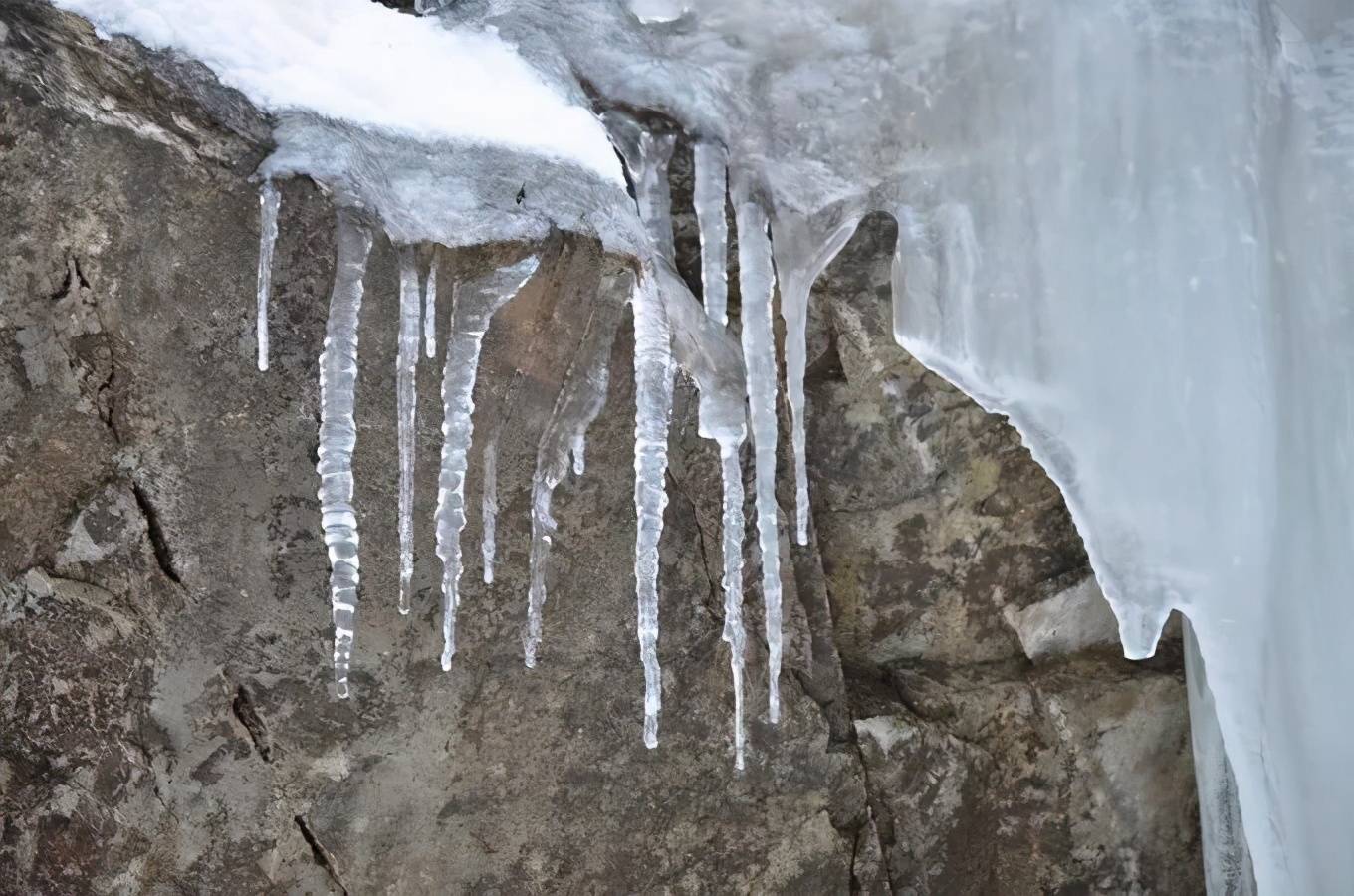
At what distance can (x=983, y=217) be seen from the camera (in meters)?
1.72

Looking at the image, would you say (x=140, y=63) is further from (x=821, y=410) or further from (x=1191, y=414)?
(x=1191, y=414)

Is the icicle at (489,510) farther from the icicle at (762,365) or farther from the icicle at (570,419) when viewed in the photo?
the icicle at (762,365)

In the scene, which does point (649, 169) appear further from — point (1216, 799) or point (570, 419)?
point (1216, 799)

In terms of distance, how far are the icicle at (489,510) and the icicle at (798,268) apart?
1.59 feet

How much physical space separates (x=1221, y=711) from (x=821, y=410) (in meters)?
0.81

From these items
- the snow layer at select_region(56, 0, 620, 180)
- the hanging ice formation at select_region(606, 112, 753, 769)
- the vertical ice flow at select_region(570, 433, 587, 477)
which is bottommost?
the vertical ice flow at select_region(570, 433, 587, 477)

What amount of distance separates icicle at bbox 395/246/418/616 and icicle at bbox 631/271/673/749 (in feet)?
1.10

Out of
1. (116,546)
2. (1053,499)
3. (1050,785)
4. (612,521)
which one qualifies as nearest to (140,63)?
(116,546)

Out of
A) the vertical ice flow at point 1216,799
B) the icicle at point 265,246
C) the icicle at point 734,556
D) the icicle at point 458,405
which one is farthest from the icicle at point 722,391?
the vertical ice flow at point 1216,799

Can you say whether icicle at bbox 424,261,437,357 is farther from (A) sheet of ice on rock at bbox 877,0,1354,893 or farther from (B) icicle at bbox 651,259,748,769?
(A) sheet of ice on rock at bbox 877,0,1354,893

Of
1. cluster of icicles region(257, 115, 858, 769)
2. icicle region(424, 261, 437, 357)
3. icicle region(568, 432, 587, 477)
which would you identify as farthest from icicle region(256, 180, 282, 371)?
icicle region(568, 432, 587, 477)

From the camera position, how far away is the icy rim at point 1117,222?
1652 mm

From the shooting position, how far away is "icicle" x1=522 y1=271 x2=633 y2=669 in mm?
1895

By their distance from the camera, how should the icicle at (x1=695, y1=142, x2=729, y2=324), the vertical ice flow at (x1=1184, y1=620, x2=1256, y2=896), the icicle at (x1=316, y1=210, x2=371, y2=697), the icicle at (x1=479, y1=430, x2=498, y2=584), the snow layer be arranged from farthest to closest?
the vertical ice flow at (x1=1184, y1=620, x2=1256, y2=896) → the icicle at (x1=479, y1=430, x2=498, y2=584) → the icicle at (x1=695, y1=142, x2=729, y2=324) → the icicle at (x1=316, y1=210, x2=371, y2=697) → the snow layer
